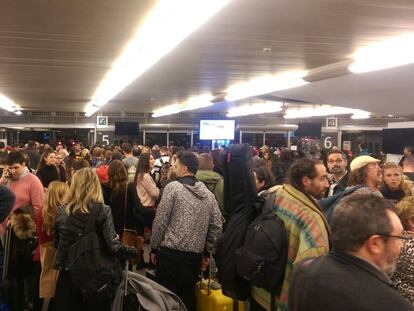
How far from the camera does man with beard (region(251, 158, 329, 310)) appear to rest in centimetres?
242

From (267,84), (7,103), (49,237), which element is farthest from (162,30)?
(7,103)

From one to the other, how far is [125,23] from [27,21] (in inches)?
38.2

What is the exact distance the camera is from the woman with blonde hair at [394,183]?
4.62 metres

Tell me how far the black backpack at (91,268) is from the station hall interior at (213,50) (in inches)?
78.8

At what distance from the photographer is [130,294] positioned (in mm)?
3355

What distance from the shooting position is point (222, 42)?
17.6 feet

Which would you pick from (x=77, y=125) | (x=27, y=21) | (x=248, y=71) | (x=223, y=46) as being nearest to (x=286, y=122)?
(x=77, y=125)

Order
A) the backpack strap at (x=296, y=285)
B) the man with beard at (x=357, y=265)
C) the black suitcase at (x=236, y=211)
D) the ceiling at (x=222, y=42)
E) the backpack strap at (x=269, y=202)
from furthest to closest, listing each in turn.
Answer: the ceiling at (x=222, y=42)
the black suitcase at (x=236, y=211)
the backpack strap at (x=269, y=202)
the backpack strap at (x=296, y=285)
the man with beard at (x=357, y=265)

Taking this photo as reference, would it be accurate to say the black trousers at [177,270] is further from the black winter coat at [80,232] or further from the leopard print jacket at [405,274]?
the leopard print jacket at [405,274]

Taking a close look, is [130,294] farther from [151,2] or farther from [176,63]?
[176,63]

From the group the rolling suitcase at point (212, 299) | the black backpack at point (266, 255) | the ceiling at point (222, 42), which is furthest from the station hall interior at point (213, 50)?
the rolling suitcase at point (212, 299)

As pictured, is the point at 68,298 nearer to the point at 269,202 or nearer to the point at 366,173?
the point at 269,202

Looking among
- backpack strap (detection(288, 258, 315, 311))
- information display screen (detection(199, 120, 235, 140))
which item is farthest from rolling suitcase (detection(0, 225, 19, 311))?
information display screen (detection(199, 120, 235, 140))

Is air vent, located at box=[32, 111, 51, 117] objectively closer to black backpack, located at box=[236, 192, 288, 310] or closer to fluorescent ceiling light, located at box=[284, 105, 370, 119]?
fluorescent ceiling light, located at box=[284, 105, 370, 119]
